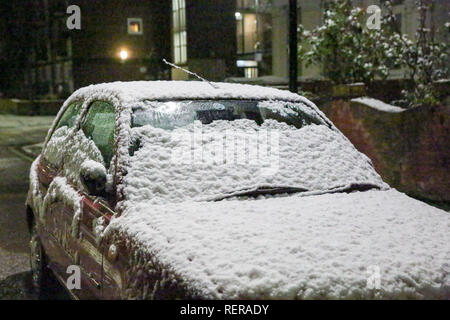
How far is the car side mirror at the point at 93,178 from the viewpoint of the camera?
3.19m

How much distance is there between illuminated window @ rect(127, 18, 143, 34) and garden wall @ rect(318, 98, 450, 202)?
993 inches

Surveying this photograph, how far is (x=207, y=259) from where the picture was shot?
2.45 metres

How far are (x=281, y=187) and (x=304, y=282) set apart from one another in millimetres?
1168

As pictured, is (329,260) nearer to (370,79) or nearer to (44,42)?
(370,79)

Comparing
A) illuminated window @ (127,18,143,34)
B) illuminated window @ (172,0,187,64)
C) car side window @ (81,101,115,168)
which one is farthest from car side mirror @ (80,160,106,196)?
illuminated window @ (127,18,143,34)

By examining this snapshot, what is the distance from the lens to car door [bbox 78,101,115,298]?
10.6 feet

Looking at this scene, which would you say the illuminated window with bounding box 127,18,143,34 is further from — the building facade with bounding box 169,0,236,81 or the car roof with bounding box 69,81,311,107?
the car roof with bounding box 69,81,311,107

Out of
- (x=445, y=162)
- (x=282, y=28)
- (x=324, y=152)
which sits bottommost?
(x=445, y=162)

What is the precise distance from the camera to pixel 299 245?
2.60 m

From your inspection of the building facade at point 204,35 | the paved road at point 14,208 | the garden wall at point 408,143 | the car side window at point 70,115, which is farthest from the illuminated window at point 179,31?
the car side window at point 70,115

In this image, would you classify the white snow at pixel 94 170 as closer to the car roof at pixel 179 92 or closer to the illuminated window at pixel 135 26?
the car roof at pixel 179 92

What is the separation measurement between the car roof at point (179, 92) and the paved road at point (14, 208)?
1981 millimetres

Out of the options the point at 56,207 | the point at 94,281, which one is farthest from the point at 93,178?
the point at 56,207
